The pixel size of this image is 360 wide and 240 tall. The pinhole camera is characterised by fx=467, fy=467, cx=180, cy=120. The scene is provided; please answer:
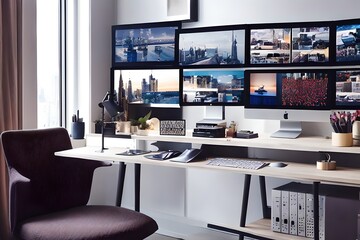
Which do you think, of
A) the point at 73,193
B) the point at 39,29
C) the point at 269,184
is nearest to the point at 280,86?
the point at 269,184

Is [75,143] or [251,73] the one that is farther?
[75,143]

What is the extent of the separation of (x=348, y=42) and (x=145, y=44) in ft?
4.95

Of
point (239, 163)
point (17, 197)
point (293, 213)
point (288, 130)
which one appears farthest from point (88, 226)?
point (288, 130)

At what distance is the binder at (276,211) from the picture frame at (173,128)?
0.71 meters

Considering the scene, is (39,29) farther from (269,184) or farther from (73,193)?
(269,184)

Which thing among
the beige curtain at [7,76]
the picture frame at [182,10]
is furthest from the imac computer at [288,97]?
the beige curtain at [7,76]

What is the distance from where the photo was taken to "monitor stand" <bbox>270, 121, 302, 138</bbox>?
2.80 meters

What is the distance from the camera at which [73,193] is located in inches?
111

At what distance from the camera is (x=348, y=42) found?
8.67 ft

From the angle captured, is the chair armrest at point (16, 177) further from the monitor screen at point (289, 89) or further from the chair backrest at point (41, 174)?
the monitor screen at point (289, 89)

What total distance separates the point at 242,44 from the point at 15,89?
151cm

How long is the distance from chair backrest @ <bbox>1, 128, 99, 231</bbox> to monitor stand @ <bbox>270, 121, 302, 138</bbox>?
116 cm

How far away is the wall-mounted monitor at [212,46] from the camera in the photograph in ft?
9.68

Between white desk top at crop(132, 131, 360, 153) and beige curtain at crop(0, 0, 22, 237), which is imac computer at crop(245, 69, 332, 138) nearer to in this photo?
white desk top at crop(132, 131, 360, 153)
